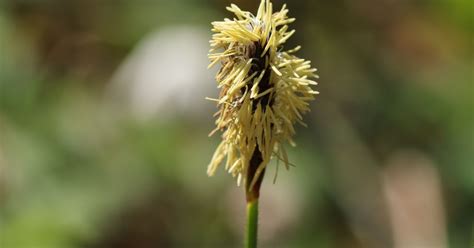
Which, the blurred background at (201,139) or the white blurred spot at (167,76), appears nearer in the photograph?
the blurred background at (201,139)

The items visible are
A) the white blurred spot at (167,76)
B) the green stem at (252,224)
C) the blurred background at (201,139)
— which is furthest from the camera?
the white blurred spot at (167,76)

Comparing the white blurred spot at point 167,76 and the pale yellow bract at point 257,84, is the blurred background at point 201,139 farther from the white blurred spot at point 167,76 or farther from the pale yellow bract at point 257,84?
the pale yellow bract at point 257,84

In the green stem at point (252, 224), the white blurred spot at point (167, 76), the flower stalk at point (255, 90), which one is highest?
the white blurred spot at point (167, 76)

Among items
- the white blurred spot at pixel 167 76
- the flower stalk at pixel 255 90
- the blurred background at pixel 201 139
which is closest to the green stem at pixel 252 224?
the flower stalk at pixel 255 90

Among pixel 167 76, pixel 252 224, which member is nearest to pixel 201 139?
pixel 167 76

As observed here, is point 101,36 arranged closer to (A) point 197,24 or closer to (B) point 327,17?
(A) point 197,24

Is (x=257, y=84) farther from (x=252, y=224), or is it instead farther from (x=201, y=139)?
(x=201, y=139)

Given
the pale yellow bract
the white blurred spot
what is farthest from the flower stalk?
the white blurred spot

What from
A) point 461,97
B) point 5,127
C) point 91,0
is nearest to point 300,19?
point 461,97
